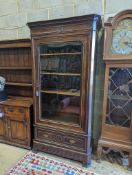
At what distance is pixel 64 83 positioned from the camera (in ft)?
7.05

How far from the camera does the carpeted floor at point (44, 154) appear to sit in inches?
76.3

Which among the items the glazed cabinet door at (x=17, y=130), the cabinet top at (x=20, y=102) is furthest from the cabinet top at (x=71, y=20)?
the glazed cabinet door at (x=17, y=130)

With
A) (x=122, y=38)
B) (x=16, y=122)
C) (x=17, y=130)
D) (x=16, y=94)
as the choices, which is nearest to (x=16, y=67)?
(x=16, y=94)

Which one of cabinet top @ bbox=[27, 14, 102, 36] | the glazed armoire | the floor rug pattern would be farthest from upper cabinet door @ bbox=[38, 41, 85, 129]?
the floor rug pattern

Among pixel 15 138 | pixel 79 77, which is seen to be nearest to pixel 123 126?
pixel 79 77

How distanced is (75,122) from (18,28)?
193 centimetres

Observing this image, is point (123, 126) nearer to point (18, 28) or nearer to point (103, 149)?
point (103, 149)

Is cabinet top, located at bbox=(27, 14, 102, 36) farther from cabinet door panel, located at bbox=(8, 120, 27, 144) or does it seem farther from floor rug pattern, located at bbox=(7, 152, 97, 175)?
floor rug pattern, located at bbox=(7, 152, 97, 175)

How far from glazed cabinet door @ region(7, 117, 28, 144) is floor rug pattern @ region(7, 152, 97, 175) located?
1.02 ft

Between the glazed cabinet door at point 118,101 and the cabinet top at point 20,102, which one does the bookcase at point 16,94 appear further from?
the glazed cabinet door at point 118,101

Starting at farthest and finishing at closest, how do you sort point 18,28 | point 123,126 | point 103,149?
point 18,28
point 103,149
point 123,126

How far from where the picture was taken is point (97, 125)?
240 centimetres

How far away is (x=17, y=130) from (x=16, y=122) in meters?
0.13

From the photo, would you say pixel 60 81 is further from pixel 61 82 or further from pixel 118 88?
pixel 118 88
